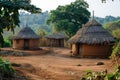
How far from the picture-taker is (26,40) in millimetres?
34531

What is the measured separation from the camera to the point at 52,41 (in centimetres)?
4250

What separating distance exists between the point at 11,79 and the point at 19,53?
16788 millimetres

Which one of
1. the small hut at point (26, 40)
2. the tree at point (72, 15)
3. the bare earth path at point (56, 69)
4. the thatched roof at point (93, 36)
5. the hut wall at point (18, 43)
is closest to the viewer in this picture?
the bare earth path at point (56, 69)

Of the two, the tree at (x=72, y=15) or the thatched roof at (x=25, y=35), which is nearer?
the thatched roof at (x=25, y=35)

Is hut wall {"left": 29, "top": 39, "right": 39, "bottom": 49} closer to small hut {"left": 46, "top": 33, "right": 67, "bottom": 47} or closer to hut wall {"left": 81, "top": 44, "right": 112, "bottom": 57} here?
small hut {"left": 46, "top": 33, "right": 67, "bottom": 47}

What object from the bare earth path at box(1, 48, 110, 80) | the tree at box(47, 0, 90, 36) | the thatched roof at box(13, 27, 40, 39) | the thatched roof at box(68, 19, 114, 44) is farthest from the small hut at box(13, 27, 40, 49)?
the bare earth path at box(1, 48, 110, 80)

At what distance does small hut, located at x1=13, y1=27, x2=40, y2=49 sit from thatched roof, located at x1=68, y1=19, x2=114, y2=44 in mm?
8298

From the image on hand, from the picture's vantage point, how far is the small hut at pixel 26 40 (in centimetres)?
3398

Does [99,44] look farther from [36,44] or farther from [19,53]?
[36,44]

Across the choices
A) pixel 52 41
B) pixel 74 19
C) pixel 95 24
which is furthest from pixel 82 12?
pixel 95 24

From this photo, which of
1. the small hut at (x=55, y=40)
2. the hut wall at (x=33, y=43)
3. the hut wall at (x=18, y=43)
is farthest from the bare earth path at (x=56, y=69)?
the small hut at (x=55, y=40)

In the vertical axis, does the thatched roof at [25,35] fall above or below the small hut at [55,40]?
above

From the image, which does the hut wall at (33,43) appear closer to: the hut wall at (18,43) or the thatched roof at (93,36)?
the hut wall at (18,43)

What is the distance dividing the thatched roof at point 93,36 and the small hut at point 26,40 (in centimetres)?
830
